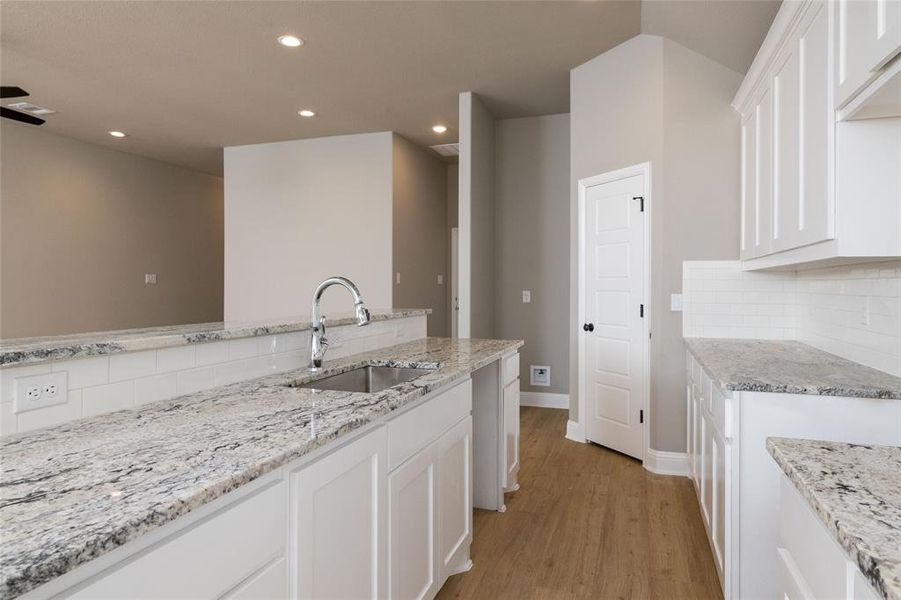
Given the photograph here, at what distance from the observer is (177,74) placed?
14.2 ft

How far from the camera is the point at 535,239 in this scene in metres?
5.46

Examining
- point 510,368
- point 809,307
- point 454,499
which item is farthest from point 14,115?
point 809,307

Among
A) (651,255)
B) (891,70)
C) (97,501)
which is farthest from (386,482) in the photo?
(651,255)

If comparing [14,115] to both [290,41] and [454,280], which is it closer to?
[290,41]

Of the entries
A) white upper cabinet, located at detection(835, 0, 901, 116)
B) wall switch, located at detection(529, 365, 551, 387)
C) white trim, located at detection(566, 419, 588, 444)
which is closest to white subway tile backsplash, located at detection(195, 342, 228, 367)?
white upper cabinet, located at detection(835, 0, 901, 116)

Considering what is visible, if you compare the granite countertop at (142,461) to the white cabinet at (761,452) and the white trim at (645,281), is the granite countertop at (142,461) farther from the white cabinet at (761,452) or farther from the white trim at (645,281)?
the white trim at (645,281)

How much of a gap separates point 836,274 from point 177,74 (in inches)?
186

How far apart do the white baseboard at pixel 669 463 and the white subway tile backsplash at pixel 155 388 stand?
309cm

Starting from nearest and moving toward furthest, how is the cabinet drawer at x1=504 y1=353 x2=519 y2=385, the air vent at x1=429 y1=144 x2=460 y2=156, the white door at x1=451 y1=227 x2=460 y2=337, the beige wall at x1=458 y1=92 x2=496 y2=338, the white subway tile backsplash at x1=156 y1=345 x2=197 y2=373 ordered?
the white subway tile backsplash at x1=156 y1=345 x2=197 y2=373 < the cabinet drawer at x1=504 y1=353 x2=519 y2=385 < the beige wall at x1=458 y1=92 x2=496 y2=338 < the air vent at x1=429 y1=144 x2=460 y2=156 < the white door at x1=451 y1=227 x2=460 y2=337

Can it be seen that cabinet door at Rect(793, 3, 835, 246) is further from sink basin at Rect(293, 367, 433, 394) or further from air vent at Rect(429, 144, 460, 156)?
air vent at Rect(429, 144, 460, 156)

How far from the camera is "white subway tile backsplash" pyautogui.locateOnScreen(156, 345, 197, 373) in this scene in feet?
4.92

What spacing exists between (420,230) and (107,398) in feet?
17.1

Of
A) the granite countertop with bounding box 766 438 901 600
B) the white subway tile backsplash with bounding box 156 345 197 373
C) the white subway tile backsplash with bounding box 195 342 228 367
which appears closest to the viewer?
the granite countertop with bounding box 766 438 901 600

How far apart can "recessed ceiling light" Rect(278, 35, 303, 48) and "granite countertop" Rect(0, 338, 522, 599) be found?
114 inches
